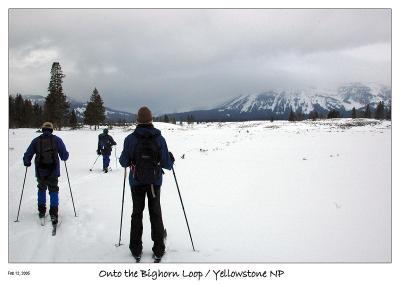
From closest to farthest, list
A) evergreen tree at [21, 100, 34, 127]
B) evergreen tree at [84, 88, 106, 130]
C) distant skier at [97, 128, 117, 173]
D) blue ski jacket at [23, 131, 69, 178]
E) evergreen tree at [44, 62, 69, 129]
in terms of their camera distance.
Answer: blue ski jacket at [23, 131, 69, 178] → distant skier at [97, 128, 117, 173] → evergreen tree at [44, 62, 69, 129] → evergreen tree at [84, 88, 106, 130] → evergreen tree at [21, 100, 34, 127]

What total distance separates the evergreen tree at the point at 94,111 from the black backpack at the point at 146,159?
66.1 m

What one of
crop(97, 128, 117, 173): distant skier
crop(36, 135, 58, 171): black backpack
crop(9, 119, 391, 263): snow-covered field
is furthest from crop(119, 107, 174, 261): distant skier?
crop(97, 128, 117, 173): distant skier

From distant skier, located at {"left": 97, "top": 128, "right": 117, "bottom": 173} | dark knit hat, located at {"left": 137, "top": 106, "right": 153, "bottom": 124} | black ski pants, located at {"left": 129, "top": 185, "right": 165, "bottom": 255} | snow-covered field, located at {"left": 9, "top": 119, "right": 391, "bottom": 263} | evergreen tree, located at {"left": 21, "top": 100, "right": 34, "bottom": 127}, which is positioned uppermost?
evergreen tree, located at {"left": 21, "top": 100, "right": 34, "bottom": 127}

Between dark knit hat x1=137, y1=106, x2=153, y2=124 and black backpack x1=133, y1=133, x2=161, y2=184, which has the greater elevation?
dark knit hat x1=137, y1=106, x2=153, y2=124

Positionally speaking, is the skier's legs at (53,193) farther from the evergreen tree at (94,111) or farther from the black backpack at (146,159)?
the evergreen tree at (94,111)

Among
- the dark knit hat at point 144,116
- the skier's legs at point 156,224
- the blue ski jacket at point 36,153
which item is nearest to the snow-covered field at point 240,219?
the skier's legs at point 156,224

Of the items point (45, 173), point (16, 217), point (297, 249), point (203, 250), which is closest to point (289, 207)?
point (297, 249)

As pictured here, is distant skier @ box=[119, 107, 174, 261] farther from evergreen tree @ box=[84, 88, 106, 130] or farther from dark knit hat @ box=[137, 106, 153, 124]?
evergreen tree @ box=[84, 88, 106, 130]

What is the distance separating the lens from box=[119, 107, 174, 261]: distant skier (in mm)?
5645

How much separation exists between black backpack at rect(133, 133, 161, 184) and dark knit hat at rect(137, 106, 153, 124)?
0.27 meters

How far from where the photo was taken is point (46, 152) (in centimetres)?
738

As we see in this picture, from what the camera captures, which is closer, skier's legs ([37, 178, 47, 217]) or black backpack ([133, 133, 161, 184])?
black backpack ([133, 133, 161, 184])

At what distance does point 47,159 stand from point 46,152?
0.53ft

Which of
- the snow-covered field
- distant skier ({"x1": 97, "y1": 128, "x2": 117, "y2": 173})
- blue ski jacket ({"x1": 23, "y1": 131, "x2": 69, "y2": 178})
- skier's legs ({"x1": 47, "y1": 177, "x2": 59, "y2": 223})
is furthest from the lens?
distant skier ({"x1": 97, "y1": 128, "x2": 117, "y2": 173})
